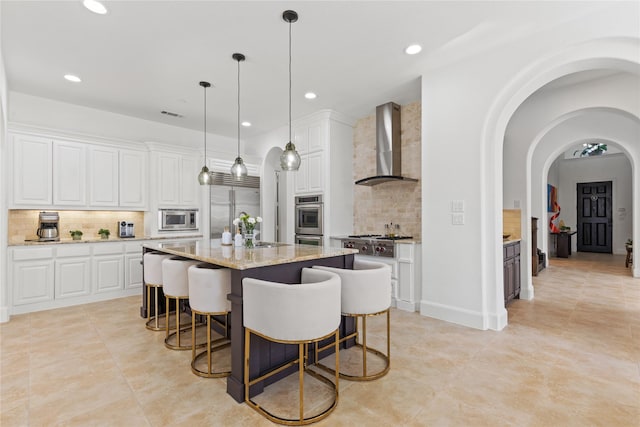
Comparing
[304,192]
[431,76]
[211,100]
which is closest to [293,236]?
[304,192]

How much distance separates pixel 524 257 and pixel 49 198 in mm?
6628

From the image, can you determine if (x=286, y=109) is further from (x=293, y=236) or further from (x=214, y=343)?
(x=214, y=343)

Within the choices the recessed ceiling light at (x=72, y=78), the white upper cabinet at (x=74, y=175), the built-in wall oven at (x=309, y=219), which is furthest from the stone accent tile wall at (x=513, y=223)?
the recessed ceiling light at (x=72, y=78)

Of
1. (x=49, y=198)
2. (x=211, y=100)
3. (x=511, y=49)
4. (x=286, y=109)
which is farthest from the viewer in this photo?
(x=286, y=109)

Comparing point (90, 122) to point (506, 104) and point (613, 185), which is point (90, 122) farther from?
point (613, 185)

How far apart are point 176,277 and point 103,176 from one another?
293 centimetres

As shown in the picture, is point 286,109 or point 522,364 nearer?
point 522,364

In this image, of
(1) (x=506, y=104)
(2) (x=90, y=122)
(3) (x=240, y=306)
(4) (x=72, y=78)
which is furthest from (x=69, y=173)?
(1) (x=506, y=104)

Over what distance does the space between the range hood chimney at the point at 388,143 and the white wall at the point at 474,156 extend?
82 cm

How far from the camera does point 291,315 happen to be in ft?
5.99

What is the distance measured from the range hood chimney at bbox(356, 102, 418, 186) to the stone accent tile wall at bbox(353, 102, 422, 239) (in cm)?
15

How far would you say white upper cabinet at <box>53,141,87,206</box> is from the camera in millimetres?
4281

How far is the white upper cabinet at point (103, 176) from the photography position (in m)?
4.57

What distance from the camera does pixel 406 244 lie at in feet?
12.8
